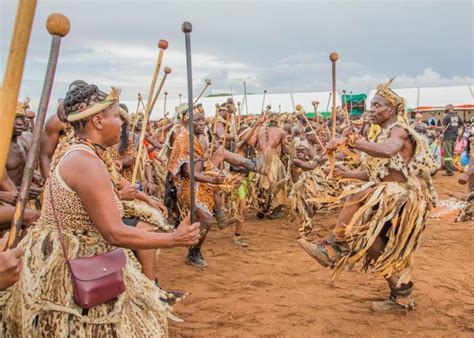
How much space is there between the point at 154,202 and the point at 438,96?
25.7m

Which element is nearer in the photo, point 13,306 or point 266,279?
point 13,306

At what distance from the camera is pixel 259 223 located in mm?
9898

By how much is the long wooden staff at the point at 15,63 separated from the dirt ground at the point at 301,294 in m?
3.31

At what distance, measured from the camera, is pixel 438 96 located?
2714cm

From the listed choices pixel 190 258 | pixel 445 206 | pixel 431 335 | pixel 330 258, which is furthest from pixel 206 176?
pixel 445 206

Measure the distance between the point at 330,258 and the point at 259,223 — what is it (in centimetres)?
518

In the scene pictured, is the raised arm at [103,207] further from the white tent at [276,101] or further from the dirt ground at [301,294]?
the white tent at [276,101]

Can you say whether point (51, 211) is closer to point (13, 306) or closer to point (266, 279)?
point (13, 306)

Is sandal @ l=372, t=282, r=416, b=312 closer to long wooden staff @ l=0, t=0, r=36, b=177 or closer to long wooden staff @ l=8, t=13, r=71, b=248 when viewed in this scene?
long wooden staff @ l=8, t=13, r=71, b=248

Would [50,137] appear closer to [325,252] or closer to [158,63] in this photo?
[158,63]

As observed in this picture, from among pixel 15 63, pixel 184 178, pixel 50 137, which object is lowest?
pixel 184 178

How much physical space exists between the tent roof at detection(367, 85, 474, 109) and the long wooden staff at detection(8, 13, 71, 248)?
24911 mm

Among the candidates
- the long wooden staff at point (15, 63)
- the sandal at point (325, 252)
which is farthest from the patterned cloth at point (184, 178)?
the long wooden staff at point (15, 63)

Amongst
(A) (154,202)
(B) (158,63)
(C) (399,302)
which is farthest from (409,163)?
(B) (158,63)
